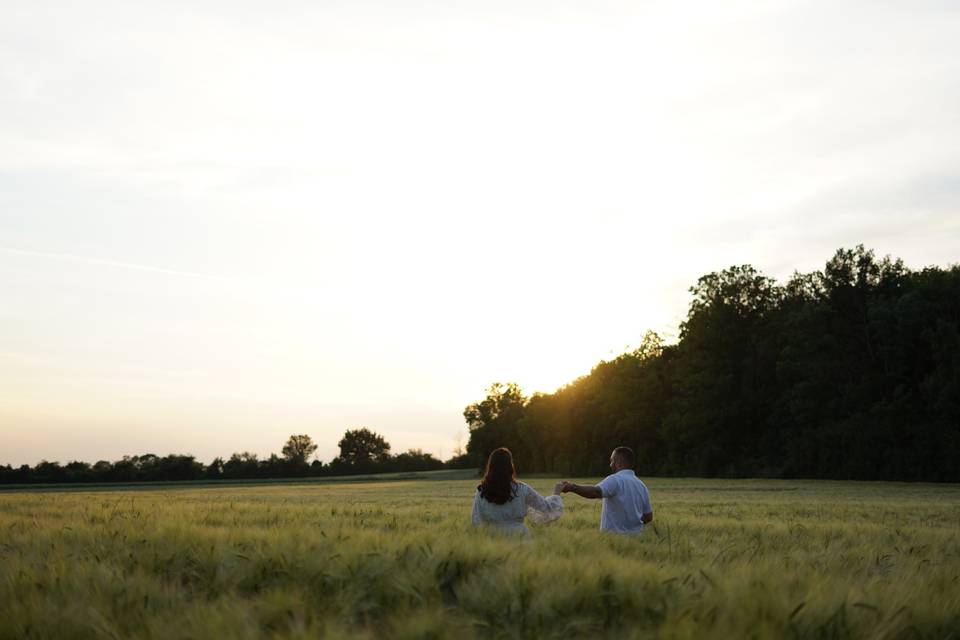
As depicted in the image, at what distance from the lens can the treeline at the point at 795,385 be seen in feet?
177

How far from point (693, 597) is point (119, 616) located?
3.28 meters

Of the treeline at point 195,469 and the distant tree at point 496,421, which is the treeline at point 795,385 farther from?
the treeline at point 195,469

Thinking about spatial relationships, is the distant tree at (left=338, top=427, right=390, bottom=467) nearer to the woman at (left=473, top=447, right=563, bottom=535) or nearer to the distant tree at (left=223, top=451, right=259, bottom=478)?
the distant tree at (left=223, top=451, right=259, bottom=478)

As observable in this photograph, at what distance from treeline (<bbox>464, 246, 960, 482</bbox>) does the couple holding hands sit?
152 feet

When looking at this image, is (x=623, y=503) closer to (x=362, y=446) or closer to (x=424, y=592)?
(x=424, y=592)

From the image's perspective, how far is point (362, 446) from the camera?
192 m

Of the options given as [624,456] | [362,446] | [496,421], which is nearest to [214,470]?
[496,421]

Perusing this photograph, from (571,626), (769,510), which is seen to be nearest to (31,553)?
(571,626)

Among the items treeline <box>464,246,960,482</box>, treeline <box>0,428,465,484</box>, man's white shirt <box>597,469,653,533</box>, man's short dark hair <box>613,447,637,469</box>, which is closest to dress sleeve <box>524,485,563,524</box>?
man's white shirt <box>597,469,653,533</box>

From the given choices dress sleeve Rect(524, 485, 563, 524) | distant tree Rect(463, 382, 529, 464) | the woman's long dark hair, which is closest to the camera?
the woman's long dark hair

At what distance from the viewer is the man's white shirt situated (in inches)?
446

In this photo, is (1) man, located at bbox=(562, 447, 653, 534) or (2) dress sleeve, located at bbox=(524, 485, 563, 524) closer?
(2) dress sleeve, located at bbox=(524, 485, 563, 524)

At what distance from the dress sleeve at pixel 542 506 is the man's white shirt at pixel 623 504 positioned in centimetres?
84

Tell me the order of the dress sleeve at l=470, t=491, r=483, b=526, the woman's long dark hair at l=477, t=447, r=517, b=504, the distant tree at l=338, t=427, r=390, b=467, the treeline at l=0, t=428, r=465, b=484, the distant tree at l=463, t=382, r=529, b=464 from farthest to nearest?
the distant tree at l=338, t=427, r=390, b=467 → the distant tree at l=463, t=382, r=529, b=464 → the treeline at l=0, t=428, r=465, b=484 → the dress sleeve at l=470, t=491, r=483, b=526 → the woman's long dark hair at l=477, t=447, r=517, b=504
